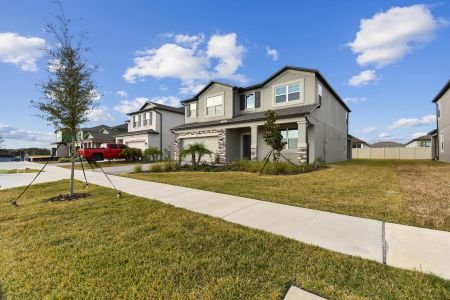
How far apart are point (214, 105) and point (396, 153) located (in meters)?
34.0

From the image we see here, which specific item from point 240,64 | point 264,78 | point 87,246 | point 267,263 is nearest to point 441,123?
point 264,78

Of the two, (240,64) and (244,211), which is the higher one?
(240,64)

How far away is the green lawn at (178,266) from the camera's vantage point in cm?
216

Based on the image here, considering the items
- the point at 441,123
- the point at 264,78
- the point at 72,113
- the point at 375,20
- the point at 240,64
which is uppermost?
the point at 240,64

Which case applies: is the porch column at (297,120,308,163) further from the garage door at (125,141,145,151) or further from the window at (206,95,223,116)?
the garage door at (125,141,145,151)

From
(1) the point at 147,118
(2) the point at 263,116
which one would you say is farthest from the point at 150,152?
(2) the point at 263,116

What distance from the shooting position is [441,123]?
19359 millimetres

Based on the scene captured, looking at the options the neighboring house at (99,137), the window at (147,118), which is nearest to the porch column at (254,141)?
the window at (147,118)

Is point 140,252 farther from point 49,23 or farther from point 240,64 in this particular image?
point 240,64

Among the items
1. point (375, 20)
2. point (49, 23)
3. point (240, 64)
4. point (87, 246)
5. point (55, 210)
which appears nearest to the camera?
point (87, 246)

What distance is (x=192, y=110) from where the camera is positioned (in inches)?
847

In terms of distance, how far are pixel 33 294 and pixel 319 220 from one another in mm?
4303

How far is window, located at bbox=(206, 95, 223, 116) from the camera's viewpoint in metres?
18.8

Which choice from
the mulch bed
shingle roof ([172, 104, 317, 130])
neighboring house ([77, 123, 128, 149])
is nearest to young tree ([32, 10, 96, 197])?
the mulch bed
